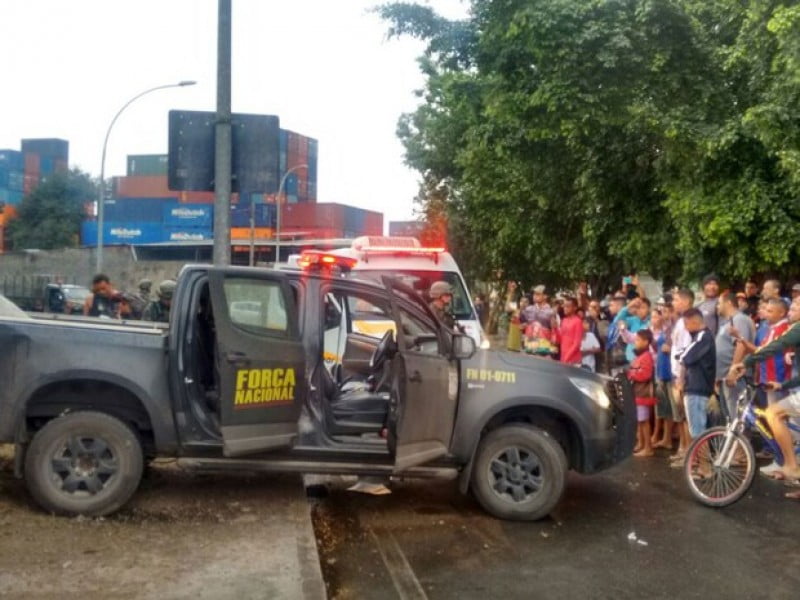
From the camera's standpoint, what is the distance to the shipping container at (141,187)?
7838cm

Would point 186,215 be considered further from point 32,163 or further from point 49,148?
point 49,148

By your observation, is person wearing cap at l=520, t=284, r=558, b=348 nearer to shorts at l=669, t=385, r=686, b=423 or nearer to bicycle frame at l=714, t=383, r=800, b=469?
shorts at l=669, t=385, r=686, b=423

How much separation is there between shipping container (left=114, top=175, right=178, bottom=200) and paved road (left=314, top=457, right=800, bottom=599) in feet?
240

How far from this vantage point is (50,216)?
7219 centimetres

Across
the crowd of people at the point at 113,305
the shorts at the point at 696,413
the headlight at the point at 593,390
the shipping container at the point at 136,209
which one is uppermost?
the shipping container at the point at 136,209

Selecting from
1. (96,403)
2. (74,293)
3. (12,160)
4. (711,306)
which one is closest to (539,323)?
(711,306)

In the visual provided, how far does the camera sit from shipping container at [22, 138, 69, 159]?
277 feet

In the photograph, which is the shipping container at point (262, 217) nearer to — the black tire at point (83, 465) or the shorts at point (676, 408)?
the shorts at point (676, 408)

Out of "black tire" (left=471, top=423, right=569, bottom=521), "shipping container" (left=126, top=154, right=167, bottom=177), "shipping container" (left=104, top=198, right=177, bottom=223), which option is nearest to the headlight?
"black tire" (left=471, top=423, right=569, bottom=521)

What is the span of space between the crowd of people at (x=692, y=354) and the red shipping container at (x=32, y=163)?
7742 centimetres

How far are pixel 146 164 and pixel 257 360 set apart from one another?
266ft

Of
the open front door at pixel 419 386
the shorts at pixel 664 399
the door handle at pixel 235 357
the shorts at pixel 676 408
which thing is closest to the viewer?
the door handle at pixel 235 357

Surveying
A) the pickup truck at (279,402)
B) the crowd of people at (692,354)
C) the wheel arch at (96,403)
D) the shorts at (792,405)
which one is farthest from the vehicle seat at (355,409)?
the shorts at (792,405)

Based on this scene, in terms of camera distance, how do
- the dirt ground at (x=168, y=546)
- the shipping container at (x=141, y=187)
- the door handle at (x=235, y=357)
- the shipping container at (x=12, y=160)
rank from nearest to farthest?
the dirt ground at (x=168, y=546) → the door handle at (x=235, y=357) → the shipping container at (x=141, y=187) → the shipping container at (x=12, y=160)
